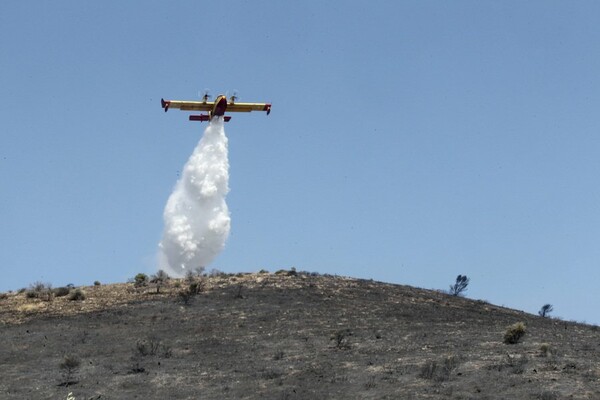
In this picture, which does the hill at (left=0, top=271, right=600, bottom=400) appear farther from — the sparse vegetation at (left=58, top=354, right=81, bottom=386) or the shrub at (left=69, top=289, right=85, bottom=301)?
the shrub at (left=69, top=289, right=85, bottom=301)

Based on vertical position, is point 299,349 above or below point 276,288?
below

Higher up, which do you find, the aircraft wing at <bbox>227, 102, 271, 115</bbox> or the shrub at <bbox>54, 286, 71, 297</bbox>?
the aircraft wing at <bbox>227, 102, 271, 115</bbox>

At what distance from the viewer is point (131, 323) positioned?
49969 mm

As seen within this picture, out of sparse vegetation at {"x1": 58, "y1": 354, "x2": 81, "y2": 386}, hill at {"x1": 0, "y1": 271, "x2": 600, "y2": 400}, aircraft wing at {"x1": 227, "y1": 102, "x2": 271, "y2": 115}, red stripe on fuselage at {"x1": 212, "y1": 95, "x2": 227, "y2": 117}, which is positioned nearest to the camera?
hill at {"x1": 0, "y1": 271, "x2": 600, "y2": 400}


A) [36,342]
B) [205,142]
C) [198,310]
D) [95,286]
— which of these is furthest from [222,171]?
[36,342]

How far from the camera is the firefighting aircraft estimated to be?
260 feet

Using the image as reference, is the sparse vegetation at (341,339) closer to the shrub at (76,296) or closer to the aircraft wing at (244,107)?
the shrub at (76,296)

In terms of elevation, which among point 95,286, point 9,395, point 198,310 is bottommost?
point 9,395

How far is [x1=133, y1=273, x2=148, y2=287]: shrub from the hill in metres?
1.06

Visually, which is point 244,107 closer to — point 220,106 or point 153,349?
point 220,106

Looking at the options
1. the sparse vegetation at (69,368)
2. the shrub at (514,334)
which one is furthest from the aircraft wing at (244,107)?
the shrub at (514,334)

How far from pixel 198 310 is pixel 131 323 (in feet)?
13.1

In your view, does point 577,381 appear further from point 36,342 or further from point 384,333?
point 36,342

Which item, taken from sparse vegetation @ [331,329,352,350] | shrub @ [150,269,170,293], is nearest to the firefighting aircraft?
shrub @ [150,269,170,293]
